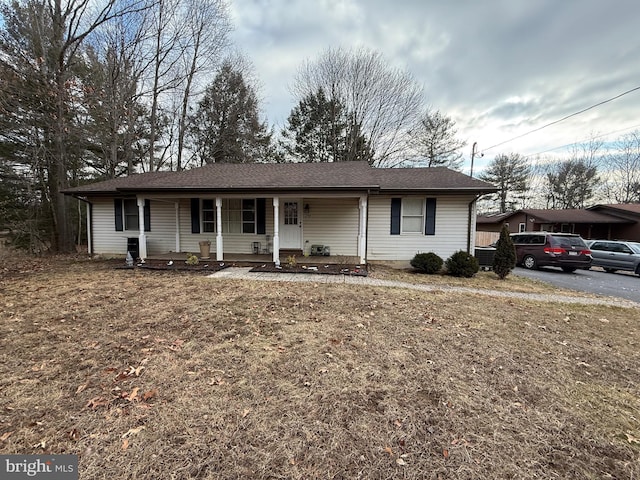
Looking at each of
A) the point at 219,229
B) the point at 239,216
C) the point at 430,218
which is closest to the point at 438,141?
the point at 430,218

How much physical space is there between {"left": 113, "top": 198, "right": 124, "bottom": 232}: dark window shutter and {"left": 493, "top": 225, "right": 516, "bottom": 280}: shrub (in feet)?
43.7

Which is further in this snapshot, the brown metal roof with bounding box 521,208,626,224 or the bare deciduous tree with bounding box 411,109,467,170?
the bare deciduous tree with bounding box 411,109,467,170

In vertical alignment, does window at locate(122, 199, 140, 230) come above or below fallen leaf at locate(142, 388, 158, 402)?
above

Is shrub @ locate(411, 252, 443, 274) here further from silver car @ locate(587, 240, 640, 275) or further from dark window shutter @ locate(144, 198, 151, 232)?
dark window shutter @ locate(144, 198, 151, 232)

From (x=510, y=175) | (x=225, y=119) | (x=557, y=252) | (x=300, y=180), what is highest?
(x=225, y=119)

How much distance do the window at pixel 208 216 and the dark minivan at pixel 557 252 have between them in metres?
13.1

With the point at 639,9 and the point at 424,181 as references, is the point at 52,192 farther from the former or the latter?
the point at 639,9

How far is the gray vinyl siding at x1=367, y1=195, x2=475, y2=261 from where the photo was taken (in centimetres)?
967

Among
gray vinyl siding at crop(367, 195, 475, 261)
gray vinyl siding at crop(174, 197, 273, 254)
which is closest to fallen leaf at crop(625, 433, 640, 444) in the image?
gray vinyl siding at crop(367, 195, 475, 261)

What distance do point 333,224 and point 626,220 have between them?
2248cm

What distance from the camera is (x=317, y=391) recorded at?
8.52ft

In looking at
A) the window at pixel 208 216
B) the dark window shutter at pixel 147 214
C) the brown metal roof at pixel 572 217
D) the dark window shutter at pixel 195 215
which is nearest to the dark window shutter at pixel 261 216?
the window at pixel 208 216

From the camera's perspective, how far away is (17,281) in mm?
6727

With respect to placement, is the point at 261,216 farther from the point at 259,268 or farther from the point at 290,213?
the point at 259,268
